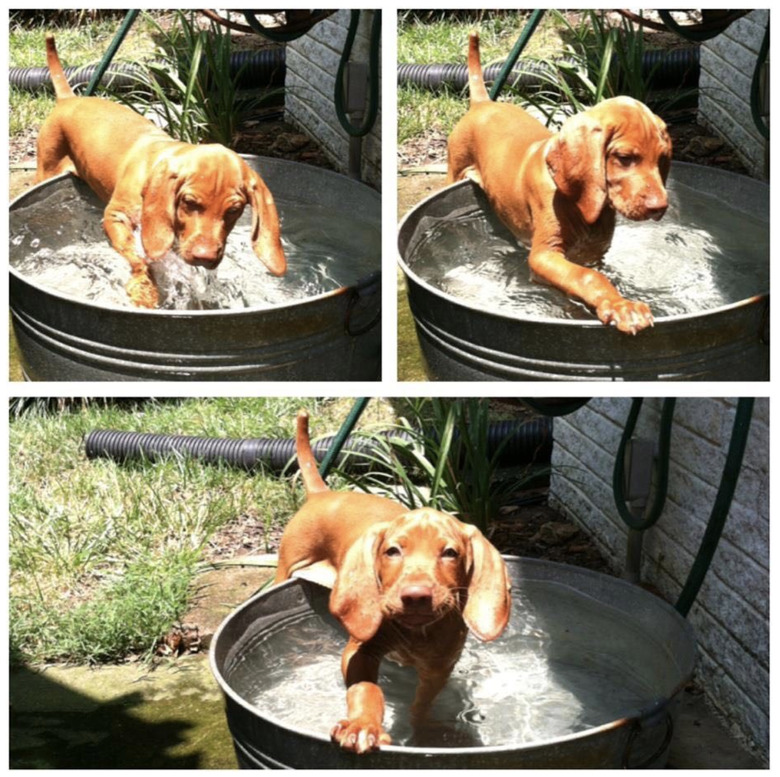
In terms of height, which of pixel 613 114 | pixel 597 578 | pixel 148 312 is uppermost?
pixel 613 114

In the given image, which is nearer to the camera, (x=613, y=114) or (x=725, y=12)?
(x=613, y=114)

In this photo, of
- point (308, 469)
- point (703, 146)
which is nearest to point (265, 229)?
point (308, 469)

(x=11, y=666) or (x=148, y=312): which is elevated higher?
(x=148, y=312)

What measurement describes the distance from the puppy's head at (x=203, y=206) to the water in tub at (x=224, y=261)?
46cm

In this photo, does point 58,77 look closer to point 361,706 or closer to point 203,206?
point 203,206

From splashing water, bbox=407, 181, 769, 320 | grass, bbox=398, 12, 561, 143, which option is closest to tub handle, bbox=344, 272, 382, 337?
splashing water, bbox=407, 181, 769, 320

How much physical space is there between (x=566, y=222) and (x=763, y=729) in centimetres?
144

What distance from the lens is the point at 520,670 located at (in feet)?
13.1

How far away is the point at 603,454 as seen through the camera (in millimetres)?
4797

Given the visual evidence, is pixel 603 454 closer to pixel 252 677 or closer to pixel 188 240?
pixel 252 677

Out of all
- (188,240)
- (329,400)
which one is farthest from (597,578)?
(329,400)

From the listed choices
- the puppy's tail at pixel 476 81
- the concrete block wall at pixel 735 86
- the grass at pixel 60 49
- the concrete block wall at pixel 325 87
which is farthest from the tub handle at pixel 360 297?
the grass at pixel 60 49

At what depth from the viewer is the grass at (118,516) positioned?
4410mm

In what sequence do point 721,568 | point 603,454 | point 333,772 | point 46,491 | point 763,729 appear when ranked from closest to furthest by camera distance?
point 333,772, point 763,729, point 721,568, point 603,454, point 46,491
